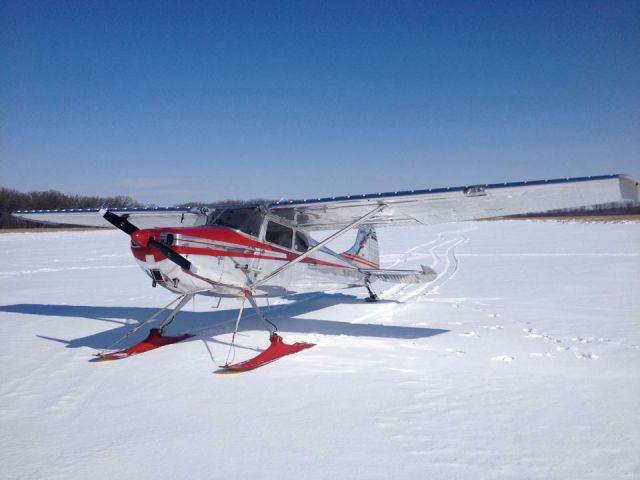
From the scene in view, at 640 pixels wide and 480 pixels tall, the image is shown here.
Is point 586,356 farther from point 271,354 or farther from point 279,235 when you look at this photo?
point 279,235

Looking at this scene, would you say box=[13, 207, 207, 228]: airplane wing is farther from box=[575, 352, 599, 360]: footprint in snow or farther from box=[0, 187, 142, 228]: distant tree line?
box=[0, 187, 142, 228]: distant tree line

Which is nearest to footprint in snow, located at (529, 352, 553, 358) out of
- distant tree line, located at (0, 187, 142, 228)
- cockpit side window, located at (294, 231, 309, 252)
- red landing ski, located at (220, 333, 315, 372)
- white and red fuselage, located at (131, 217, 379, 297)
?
red landing ski, located at (220, 333, 315, 372)

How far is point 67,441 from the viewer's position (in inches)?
141

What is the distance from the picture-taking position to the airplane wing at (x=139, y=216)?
25.9 ft

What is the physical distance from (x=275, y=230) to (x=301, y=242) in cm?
74

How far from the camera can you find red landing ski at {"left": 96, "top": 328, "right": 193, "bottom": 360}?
590 cm

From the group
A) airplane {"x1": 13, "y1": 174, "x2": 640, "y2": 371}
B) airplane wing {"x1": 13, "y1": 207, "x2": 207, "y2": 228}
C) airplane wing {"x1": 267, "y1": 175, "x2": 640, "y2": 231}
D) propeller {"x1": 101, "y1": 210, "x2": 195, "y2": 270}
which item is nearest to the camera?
propeller {"x1": 101, "y1": 210, "x2": 195, "y2": 270}

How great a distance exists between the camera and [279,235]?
7.34m

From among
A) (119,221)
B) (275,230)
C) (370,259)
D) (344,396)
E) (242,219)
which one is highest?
(119,221)

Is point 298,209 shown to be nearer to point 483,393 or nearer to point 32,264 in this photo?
point 483,393

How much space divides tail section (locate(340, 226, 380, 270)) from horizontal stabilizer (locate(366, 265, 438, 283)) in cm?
90

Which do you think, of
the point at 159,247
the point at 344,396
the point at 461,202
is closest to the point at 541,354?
the point at 461,202

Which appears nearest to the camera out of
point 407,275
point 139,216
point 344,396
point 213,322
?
point 344,396

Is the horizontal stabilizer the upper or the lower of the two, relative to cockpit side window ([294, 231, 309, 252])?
lower
